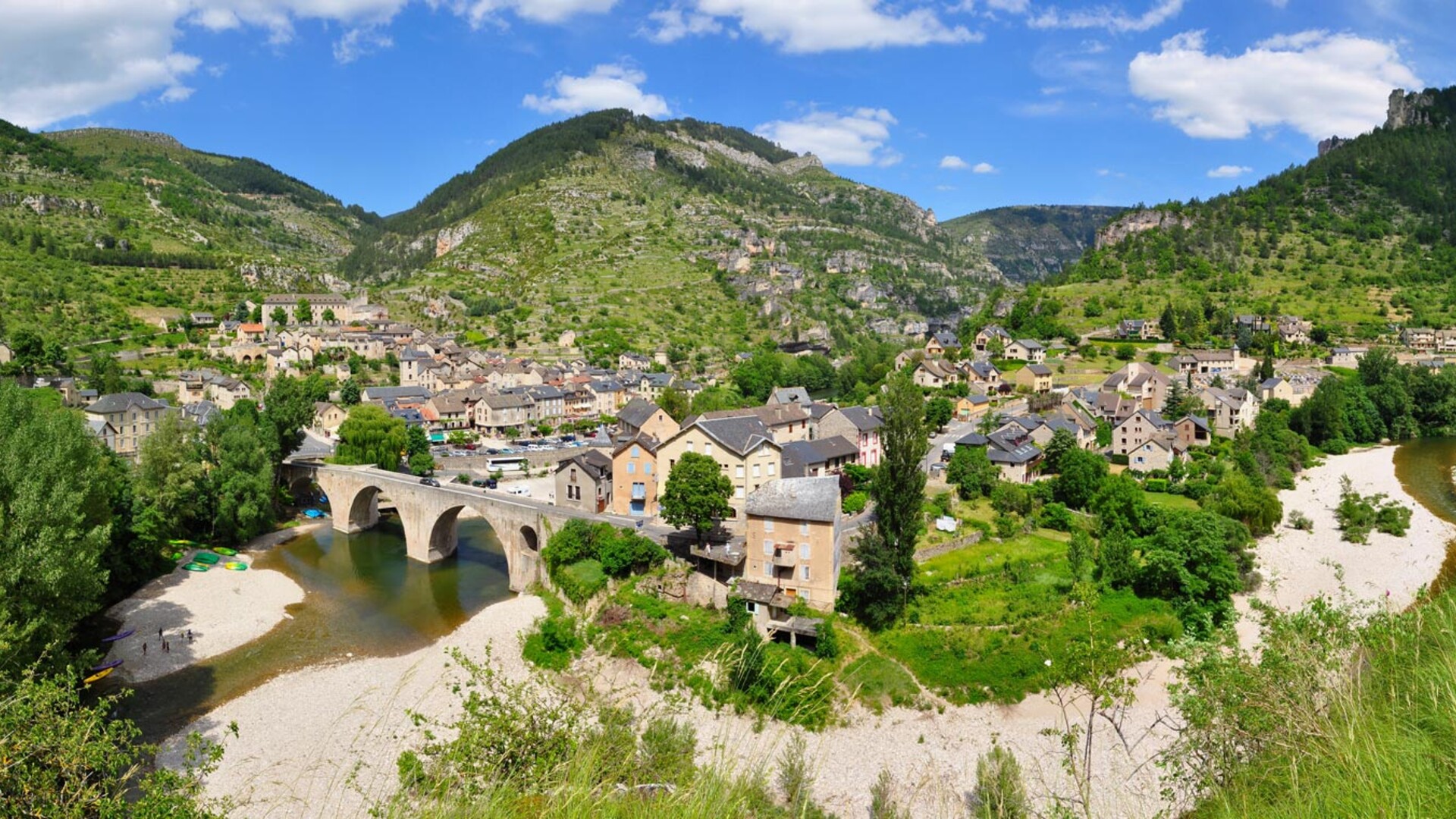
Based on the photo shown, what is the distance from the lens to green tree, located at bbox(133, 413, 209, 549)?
140ft

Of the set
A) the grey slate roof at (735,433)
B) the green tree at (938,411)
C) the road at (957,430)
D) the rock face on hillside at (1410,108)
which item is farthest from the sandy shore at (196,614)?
the rock face on hillside at (1410,108)

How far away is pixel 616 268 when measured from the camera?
6068 inches

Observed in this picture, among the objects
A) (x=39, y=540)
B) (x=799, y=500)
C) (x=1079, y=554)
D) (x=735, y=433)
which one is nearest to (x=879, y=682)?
(x=799, y=500)

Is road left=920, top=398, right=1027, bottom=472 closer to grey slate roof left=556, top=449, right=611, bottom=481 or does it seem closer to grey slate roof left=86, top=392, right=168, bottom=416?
grey slate roof left=556, top=449, right=611, bottom=481

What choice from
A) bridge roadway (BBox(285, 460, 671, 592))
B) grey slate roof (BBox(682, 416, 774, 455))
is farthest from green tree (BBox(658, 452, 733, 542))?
grey slate roof (BBox(682, 416, 774, 455))

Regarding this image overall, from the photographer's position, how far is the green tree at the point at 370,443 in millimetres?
57000

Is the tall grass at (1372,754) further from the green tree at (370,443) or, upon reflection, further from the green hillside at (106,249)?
the green hillside at (106,249)

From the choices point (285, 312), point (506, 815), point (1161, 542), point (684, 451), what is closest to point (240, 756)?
point (684, 451)

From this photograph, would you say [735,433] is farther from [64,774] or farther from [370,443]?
[64,774]

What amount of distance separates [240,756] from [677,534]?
1927cm

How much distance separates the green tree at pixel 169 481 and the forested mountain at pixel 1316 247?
97350mm

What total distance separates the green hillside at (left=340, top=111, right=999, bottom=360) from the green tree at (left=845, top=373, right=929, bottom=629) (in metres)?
88.8

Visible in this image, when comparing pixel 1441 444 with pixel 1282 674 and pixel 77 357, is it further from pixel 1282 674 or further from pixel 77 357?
pixel 77 357

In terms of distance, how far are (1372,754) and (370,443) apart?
198 feet
